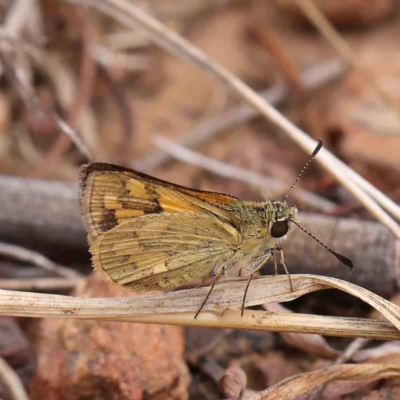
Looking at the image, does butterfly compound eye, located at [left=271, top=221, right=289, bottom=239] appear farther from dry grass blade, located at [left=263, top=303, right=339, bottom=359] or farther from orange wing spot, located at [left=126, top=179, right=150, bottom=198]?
orange wing spot, located at [left=126, top=179, right=150, bottom=198]

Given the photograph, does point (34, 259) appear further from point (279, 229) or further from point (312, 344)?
point (312, 344)

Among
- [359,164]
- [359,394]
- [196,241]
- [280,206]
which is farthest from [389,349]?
[359,164]

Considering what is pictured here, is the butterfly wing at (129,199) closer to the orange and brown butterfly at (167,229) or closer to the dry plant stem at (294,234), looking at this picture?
the orange and brown butterfly at (167,229)

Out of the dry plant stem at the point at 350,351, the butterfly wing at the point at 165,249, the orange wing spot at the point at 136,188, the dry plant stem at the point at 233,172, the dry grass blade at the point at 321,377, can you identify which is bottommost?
the dry grass blade at the point at 321,377

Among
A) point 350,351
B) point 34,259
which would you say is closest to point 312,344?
point 350,351

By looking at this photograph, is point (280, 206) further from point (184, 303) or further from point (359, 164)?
point (359, 164)

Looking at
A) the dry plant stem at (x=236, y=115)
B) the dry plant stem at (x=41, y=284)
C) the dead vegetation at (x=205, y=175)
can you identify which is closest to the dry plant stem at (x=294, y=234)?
the dead vegetation at (x=205, y=175)

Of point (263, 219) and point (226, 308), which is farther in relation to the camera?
point (263, 219)
